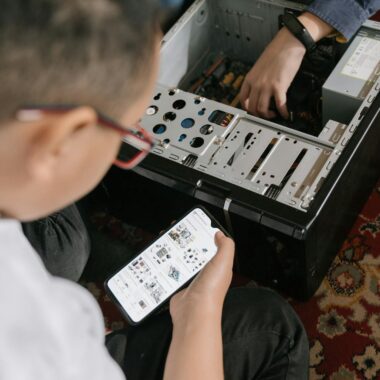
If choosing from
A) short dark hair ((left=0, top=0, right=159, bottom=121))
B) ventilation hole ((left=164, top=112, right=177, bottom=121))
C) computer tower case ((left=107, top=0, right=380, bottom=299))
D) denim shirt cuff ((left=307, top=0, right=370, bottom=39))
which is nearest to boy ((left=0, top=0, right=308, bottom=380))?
short dark hair ((left=0, top=0, right=159, bottom=121))

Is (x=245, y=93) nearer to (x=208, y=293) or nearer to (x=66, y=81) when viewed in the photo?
(x=208, y=293)

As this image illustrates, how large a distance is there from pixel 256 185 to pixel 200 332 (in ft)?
0.84

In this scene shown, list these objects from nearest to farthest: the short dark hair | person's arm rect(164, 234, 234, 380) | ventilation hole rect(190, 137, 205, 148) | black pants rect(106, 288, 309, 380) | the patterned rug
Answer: the short dark hair, person's arm rect(164, 234, 234, 380), black pants rect(106, 288, 309, 380), ventilation hole rect(190, 137, 205, 148), the patterned rug

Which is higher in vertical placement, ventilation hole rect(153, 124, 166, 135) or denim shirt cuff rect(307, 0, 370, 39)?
denim shirt cuff rect(307, 0, 370, 39)

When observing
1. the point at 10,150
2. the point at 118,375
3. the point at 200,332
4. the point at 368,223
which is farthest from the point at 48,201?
the point at 368,223

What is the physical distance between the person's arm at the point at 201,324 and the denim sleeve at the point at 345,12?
431mm

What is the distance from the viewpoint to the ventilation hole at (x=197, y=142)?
920mm

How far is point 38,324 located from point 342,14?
75cm

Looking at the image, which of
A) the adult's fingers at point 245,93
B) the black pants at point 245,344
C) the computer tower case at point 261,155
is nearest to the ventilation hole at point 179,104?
the computer tower case at point 261,155

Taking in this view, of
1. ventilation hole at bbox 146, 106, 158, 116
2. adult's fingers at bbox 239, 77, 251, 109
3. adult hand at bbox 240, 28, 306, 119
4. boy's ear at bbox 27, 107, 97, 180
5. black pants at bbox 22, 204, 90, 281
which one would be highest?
boy's ear at bbox 27, 107, 97, 180

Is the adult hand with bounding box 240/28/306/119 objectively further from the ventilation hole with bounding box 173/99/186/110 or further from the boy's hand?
the boy's hand

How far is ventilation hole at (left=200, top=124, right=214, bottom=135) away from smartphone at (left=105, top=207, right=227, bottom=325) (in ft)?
0.44

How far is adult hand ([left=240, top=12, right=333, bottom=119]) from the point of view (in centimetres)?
97

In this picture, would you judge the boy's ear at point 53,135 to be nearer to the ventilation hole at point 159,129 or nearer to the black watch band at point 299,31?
the ventilation hole at point 159,129
